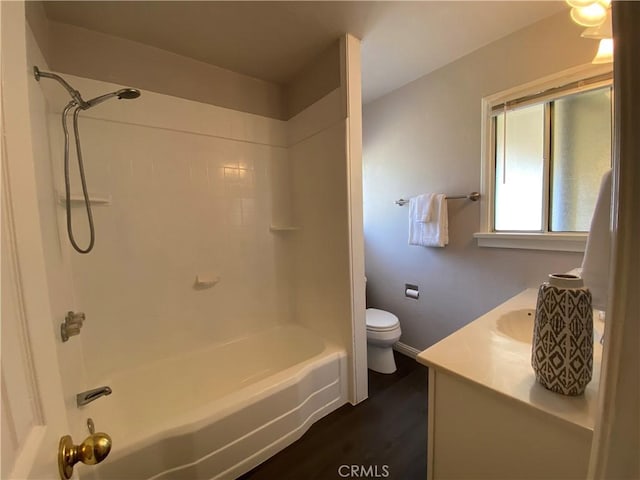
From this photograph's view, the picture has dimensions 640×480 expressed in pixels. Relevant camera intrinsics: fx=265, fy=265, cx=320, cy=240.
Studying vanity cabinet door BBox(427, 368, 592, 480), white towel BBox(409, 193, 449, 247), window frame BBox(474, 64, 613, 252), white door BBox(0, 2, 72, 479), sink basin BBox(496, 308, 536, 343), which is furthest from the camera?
white towel BBox(409, 193, 449, 247)

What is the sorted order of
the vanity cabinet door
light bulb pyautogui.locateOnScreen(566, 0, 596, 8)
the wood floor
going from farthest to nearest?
the wood floor < light bulb pyautogui.locateOnScreen(566, 0, 596, 8) < the vanity cabinet door

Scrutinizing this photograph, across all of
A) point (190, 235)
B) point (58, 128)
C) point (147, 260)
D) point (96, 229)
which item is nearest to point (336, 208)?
point (190, 235)

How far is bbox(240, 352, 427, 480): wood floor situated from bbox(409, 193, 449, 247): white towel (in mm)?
1093

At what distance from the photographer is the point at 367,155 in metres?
2.63

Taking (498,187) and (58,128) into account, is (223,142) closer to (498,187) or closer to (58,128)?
(58,128)

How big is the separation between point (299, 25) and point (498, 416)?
6.67 feet

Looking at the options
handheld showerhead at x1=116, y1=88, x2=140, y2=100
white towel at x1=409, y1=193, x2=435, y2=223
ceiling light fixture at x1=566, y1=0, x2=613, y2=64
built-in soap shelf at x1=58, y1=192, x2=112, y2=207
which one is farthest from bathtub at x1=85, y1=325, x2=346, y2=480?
ceiling light fixture at x1=566, y1=0, x2=613, y2=64

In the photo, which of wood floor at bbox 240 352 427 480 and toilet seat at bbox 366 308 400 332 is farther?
toilet seat at bbox 366 308 400 332

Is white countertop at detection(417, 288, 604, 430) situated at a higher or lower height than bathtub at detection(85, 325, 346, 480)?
higher

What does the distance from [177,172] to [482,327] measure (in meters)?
1.98

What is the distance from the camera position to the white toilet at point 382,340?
2078 mm

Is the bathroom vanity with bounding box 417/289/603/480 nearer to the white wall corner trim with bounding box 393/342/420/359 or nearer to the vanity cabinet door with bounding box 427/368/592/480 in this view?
the vanity cabinet door with bounding box 427/368/592/480
